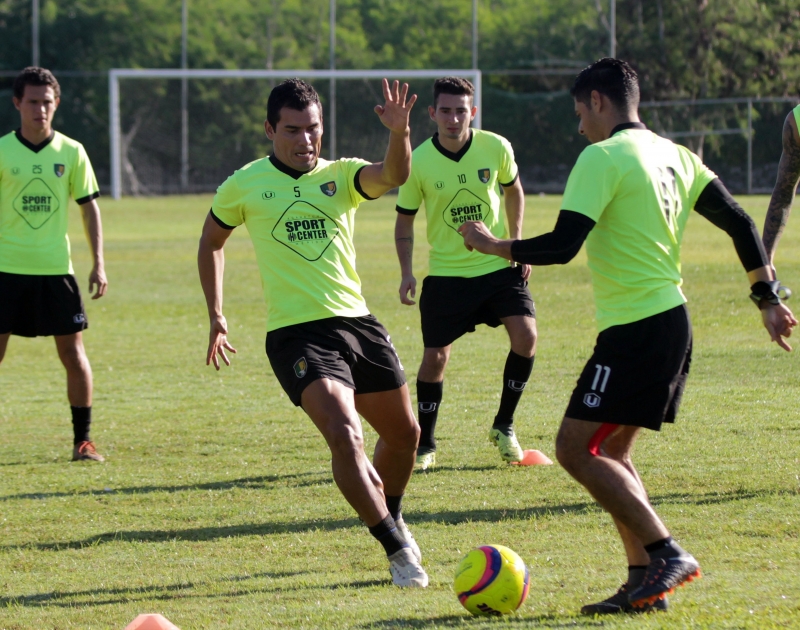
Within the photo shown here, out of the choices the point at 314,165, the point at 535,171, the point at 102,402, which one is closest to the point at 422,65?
the point at 535,171

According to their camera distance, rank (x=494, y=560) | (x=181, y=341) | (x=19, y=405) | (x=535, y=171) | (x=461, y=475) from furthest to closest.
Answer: (x=535, y=171)
(x=181, y=341)
(x=19, y=405)
(x=461, y=475)
(x=494, y=560)

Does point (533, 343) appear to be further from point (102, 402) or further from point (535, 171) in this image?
point (535, 171)

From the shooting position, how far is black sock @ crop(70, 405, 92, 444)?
26.3 feet

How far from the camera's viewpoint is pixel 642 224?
433cm

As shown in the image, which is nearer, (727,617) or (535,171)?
(727,617)

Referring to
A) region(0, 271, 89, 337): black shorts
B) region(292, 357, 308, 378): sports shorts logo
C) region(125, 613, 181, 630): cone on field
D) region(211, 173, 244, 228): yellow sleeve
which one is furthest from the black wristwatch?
region(0, 271, 89, 337): black shorts

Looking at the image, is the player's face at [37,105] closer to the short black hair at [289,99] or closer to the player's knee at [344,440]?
the short black hair at [289,99]

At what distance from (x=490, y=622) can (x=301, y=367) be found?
4.70 feet

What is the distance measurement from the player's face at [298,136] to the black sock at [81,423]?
11.2 feet

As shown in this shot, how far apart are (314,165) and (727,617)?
2.75m

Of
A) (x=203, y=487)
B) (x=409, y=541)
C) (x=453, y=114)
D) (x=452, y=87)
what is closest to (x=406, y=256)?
(x=453, y=114)

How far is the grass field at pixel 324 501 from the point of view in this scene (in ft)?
15.3

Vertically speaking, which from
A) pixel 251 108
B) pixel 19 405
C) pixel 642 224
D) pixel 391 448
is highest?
pixel 251 108

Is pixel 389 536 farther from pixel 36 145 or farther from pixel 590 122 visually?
pixel 36 145
